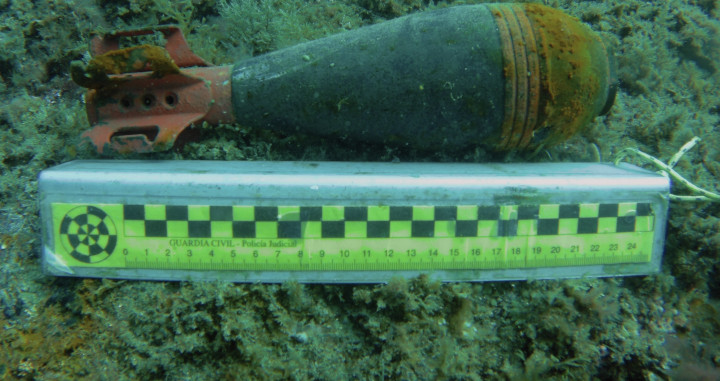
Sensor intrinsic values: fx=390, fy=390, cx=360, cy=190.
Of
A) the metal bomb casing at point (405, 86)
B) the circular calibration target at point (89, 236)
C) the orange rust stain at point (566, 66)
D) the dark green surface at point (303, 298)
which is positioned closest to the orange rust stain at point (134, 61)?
the metal bomb casing at point (405, 86)

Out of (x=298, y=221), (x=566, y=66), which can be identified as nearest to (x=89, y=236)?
(x=298, y=221)

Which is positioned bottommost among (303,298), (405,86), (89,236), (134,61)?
(303,298)

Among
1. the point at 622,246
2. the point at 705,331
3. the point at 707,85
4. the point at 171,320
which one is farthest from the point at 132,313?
the point at 707,85

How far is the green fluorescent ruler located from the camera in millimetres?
1611

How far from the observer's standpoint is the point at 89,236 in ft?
5.32

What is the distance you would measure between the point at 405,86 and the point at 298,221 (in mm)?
702

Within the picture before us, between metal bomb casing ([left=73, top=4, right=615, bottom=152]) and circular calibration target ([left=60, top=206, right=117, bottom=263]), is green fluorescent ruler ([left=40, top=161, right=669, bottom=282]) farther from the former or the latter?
metal bomb casing ([left=73, top=4, right=615, bottom=152])

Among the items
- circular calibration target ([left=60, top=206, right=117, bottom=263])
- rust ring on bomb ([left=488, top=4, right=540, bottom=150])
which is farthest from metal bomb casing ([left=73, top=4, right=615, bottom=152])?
circular calibration target ([left=60, top=206, right=117, bottom=263])

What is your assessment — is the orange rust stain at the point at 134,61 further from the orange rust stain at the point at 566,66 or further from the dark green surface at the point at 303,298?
the orange rust stain at the point at 566,66

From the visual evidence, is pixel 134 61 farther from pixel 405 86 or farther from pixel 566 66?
pixel 566 66

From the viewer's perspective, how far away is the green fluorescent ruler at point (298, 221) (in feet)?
5.29

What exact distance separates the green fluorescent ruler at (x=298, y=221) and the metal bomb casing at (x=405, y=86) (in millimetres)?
181

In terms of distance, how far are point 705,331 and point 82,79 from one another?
2.81 metres

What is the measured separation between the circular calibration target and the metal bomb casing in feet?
1.02
